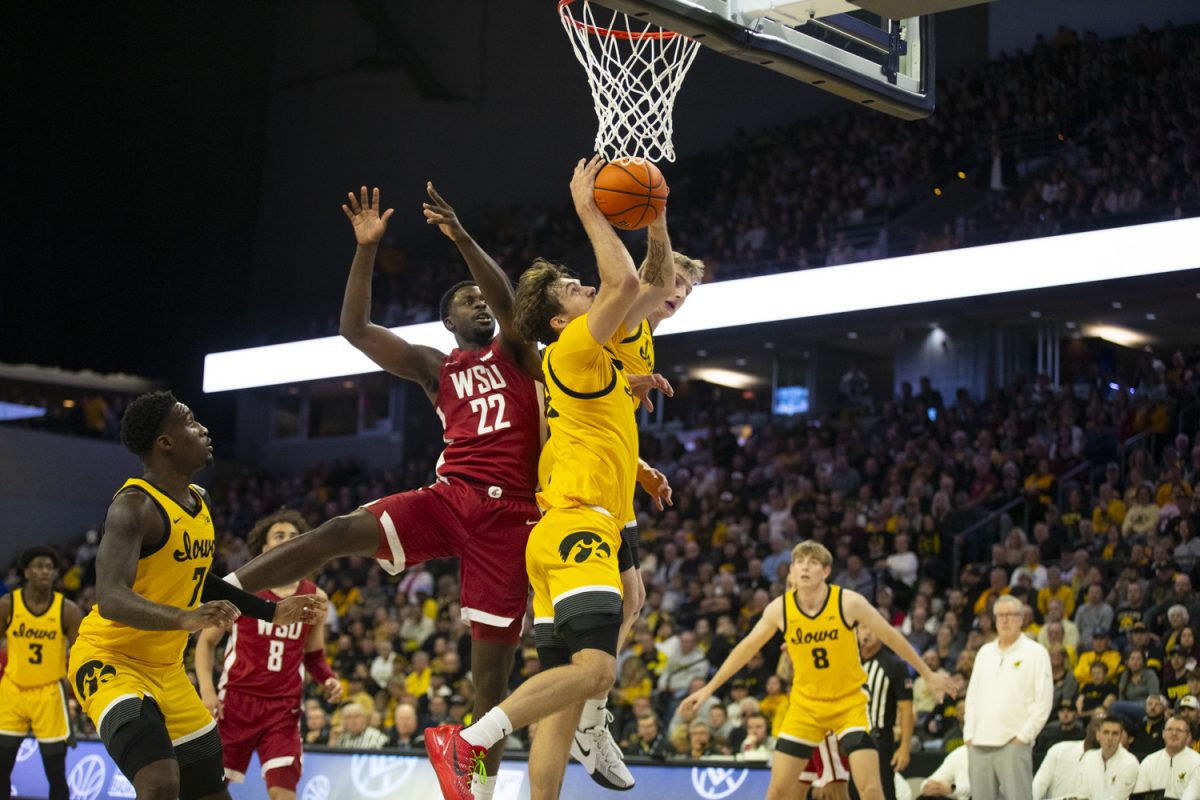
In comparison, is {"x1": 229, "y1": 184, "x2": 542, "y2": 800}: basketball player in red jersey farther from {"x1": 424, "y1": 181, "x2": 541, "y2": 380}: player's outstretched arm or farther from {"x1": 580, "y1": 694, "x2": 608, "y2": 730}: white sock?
{"x1": 580, "y1": 694, "x2": 608, "y2": 730}: white sock

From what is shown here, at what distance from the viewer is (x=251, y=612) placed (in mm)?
5809

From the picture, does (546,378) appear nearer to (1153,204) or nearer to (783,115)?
(1153,204)

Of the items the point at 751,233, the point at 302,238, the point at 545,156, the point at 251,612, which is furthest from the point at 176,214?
the point at 251,612

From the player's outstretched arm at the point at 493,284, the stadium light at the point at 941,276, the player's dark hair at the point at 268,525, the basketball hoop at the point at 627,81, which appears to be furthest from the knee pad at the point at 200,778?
the stadium light at the point at 941,276

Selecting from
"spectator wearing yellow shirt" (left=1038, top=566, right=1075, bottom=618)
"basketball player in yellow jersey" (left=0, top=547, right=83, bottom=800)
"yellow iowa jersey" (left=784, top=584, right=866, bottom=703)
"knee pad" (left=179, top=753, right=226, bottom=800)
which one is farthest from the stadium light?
"knee pad" (left=179, top=753, right=226, bottom=800)

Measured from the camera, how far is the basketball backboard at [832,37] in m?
6.03

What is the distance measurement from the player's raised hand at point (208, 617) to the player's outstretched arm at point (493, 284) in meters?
1.68

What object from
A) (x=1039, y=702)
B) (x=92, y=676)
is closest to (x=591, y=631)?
(x=92, y=676)

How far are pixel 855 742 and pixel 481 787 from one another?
3541mm

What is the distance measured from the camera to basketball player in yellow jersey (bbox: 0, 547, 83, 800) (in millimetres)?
9820

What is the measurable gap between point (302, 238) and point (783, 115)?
9141 millimetres

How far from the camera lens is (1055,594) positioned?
501 inches

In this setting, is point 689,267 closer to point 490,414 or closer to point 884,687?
point 490,414

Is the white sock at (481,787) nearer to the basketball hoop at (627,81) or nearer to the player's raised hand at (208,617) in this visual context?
the player's raised hand at (208,617)
